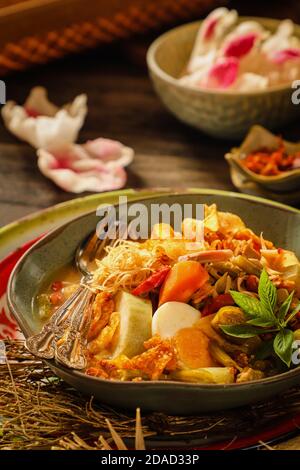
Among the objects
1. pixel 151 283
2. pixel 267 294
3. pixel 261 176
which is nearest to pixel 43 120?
pixel 261 176

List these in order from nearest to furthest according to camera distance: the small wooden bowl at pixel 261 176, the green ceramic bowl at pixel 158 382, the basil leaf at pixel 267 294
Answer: the green ceramic bowl at pixel 158 382
the basil leaf at pixel 267 294
the small wooden bowl at pixel 261 176

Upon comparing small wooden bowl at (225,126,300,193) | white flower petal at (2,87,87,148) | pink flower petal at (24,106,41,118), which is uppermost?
small wooden bowl at (225,126,300,193)

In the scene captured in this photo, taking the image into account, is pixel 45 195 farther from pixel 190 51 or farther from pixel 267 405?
pixel 267 405

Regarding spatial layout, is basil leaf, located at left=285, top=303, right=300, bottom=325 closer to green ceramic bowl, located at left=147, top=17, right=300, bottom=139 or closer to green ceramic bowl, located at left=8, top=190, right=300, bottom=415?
green ceramic bowl, located at left=8, top=190, right=300, bottom=415

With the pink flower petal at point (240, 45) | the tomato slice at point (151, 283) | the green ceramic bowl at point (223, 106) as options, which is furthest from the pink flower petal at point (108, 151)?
the tomato slice at point (151, 283)

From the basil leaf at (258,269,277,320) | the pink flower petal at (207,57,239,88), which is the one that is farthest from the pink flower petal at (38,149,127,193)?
the basil leaf at (258,269,277,320)

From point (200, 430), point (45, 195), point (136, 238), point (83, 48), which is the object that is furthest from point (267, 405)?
point (83, 48)

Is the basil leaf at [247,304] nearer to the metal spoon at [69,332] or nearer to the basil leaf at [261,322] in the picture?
the basil leaf at [261,322]
